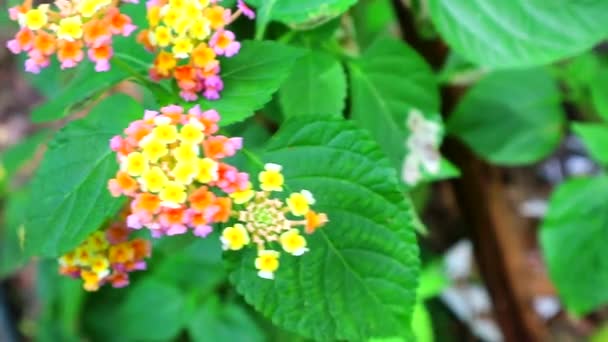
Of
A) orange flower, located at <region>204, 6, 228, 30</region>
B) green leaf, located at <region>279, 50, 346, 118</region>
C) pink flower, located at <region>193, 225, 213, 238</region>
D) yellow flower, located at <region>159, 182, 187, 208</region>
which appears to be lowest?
green leaf, located at <region>279, 50, 346, 118</region>

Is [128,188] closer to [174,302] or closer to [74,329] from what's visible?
[174,302]

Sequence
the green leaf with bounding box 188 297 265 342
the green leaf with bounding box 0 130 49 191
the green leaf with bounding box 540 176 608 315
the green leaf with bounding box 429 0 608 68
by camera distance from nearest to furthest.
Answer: the green leaf with bounding box 429 0 608 68 < the green leaf with bounding box 540 176 608 315 < the green leaf with bounding box 188 297 265 342 < the green leaf with bounding box 0 130 49 191

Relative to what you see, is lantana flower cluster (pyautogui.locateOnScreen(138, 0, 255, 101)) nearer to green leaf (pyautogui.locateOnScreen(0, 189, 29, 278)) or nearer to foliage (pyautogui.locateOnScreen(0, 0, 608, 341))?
foliage (pyautogui.locateOnScreen(0, 0, 608, 341))

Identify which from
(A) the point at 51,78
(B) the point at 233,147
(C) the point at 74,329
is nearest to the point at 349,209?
(B) the point at 233,147

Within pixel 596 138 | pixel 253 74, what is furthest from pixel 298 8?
pixel 596 138

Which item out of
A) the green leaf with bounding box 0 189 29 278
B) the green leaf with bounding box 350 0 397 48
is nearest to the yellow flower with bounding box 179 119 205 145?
the green leaf with bounding box 350 0 397 48

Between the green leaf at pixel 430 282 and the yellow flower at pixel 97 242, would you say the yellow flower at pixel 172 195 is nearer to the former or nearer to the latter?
the yellow flower at pixel 97 242

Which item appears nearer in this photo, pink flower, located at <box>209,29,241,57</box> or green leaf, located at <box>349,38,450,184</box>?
pink flower, located at <box>209,29,241,57</box>
